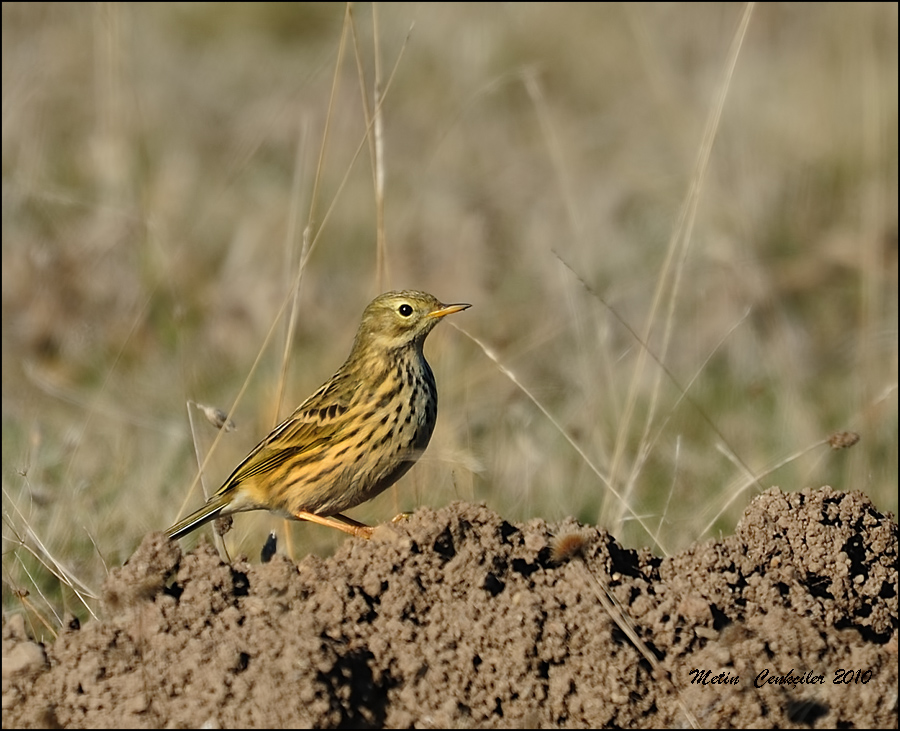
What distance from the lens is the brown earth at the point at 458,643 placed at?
4.47 meters

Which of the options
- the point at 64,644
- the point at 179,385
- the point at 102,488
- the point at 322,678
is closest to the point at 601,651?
the point at 322,678

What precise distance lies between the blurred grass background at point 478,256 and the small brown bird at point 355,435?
43cm

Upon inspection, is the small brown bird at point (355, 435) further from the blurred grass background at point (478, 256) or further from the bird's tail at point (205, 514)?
the blurred grass background at point (478, 256)

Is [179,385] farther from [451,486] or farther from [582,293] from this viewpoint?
[451,486]

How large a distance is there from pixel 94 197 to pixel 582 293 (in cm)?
487

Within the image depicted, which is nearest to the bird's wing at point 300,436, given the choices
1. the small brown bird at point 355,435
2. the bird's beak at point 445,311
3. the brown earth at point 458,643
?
the small brown bird at point 355,435

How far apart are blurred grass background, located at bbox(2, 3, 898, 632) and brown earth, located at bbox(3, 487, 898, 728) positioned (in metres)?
0.93

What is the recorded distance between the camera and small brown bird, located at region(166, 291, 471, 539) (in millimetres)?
6180

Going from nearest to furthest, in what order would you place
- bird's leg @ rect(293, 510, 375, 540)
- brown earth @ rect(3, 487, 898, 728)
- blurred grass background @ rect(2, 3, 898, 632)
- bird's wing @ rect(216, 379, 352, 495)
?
brown earth @ rect(3, 487, 898, 728) → bird's leg @ rect(293, 510, 375, 540) → bird's wing @ rect(216, 379, 352, 495) → blurred grass background @ rect(2, 3, 898, 632)

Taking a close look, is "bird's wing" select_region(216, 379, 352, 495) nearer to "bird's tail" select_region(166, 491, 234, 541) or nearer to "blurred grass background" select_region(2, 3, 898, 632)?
"bird's tail" select_region(166, 491, 234, 541)

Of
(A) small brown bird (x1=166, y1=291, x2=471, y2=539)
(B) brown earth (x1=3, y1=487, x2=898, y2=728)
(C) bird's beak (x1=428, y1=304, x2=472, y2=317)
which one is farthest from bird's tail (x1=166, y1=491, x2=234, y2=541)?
(B) brown earth (x1=3, y1=487, x2=898, y2=728)

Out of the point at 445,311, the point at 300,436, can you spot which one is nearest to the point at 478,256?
the point at 445,311

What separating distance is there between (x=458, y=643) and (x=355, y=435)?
1706mm

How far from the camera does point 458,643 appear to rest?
15.5ft
